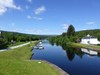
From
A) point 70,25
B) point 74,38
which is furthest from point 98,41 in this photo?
point 70,25

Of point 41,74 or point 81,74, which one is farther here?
point 81,74

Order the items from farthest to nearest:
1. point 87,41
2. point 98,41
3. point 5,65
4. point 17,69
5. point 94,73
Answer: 1. point 87,41
2. point 98,41
3. point 94,73
4. point 5,65
5. point 17,69

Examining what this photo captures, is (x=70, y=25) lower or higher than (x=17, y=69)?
higher

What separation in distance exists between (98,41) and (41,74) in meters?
126

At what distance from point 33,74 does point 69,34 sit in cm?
16752

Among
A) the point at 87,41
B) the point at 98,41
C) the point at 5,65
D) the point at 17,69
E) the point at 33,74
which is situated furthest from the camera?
the point at 87,41

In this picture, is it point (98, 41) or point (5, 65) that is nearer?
point (5, 65)

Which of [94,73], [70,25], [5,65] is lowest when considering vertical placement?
[94,73]

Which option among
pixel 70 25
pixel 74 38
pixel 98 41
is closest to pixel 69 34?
pixel 70 25

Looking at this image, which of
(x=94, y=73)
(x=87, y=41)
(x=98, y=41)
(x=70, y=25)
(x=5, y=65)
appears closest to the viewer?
(x=5, y=65)

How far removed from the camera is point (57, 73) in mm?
35344

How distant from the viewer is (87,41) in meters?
164

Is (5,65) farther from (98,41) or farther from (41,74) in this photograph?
(98,41)

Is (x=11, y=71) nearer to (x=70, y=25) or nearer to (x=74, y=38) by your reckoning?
(x=74, y=38)
